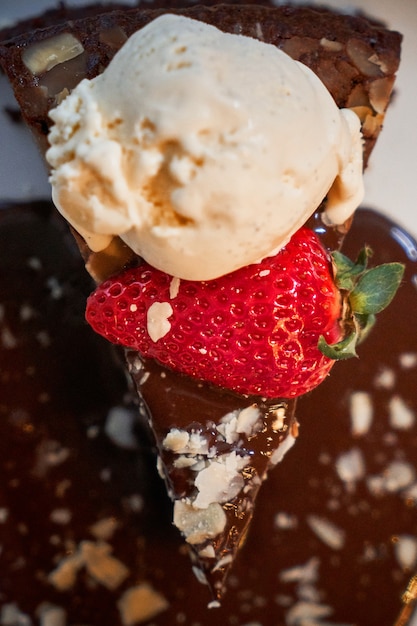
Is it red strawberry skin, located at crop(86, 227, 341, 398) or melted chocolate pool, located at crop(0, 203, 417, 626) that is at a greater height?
red strawberry skin, located at crop(86, 227, 341, 398)

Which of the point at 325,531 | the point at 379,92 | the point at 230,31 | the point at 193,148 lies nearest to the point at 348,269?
the point at 193,148

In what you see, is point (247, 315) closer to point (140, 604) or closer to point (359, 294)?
point (359, 294)

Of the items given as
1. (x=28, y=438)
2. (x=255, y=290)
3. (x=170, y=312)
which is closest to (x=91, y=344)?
(x=28, y=438)

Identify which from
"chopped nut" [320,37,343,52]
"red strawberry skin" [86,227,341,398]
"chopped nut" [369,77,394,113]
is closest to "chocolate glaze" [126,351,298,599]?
"red strawberry skin" [86,227,341,398]

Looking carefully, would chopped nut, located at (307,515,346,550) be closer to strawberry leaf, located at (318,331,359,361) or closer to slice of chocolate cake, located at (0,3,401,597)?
slice of chocolate cake, located at (0,3,401,597)

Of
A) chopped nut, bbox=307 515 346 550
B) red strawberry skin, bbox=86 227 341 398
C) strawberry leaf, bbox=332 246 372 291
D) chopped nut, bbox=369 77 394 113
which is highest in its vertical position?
chopped nut, bbox=369 77 394 113

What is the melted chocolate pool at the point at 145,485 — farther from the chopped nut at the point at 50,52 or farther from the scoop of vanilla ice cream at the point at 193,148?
the scoop of vanilla ice cream at the point at 193,148

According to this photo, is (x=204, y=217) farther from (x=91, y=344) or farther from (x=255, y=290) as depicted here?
(x=91, y=344)
